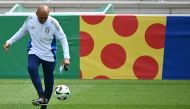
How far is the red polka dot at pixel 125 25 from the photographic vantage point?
15305mm

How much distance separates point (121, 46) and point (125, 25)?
0.53 metres

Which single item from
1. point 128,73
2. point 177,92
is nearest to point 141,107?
point 177,92

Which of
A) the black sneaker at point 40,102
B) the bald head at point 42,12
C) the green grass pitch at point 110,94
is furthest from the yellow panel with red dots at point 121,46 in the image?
the bald head at point 42,12

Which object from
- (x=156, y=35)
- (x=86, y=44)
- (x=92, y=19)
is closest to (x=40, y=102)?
(x=86, y=44)

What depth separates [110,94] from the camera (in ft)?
42.5

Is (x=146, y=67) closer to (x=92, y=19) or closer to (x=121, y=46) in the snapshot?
(x=121, y=46)

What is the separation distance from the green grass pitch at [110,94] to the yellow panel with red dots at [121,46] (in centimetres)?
36

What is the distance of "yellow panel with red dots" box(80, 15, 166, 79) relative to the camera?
1531 centimetres

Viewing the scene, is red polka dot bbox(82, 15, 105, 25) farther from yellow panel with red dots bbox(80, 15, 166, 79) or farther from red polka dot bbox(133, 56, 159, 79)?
red polka dot bbox(133, 56, 159, 79)

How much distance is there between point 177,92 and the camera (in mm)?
13328

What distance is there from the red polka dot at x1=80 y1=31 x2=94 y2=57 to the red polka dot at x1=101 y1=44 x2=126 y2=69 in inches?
13.5

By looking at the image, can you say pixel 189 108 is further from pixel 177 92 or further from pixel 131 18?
pixel 131 18

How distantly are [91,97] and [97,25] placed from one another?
3.28 metres

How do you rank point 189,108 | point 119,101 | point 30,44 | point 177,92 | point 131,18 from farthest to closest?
point 131,18, point 177,92, point 119,101, point 189,108, point 30,44
